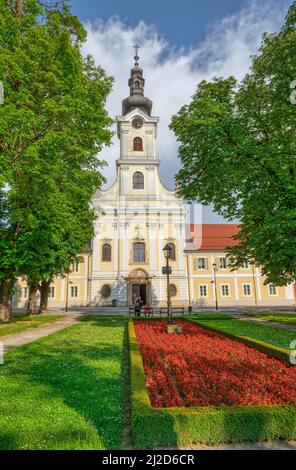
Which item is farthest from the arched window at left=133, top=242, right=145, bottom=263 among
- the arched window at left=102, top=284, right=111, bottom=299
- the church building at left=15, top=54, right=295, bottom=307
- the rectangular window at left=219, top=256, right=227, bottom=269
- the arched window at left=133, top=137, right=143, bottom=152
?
the arched window at left=133, top=137, right=143, bottom=152

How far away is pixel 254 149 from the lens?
37.6 ft

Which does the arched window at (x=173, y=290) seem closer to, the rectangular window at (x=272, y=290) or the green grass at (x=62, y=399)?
the rectangular window at (x=272, y=290)

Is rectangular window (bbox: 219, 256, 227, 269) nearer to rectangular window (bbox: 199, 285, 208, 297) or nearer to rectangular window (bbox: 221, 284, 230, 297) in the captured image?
rectangular window (bbox: 221, 284, 230, 297)

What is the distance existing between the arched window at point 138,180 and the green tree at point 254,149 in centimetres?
2353

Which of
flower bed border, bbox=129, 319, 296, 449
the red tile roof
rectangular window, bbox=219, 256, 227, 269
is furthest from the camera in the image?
the red tile roof

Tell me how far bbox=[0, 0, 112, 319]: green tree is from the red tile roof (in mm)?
25739

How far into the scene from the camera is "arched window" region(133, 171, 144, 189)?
38.4 m

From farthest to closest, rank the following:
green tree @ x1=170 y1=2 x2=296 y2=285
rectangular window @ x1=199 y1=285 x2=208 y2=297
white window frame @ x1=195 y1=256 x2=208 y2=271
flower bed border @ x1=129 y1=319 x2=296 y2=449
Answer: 1. white window frame @ x1=195 y1=256 x2=208 y2=271
2. rectangular window @ x1=199 y1=285 x2=208 y2=297
3. green tree @ x1=170 y1=2 x2=296 y2=285
4. flower bed border @ x1=129 y1=319 x2=296 y2=449

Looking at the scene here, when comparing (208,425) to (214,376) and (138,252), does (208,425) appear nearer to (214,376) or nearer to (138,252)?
(214,376)

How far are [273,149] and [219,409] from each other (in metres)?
10.3

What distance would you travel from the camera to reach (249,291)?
128 ft

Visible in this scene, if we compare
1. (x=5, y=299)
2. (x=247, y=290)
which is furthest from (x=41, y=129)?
Result: (x=247, y=290)

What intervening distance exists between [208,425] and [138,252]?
3324cm
